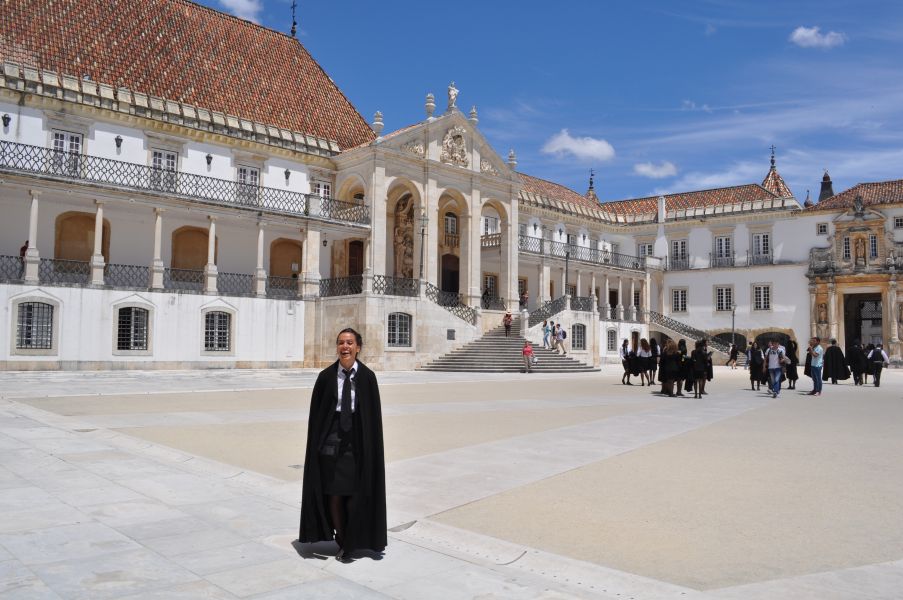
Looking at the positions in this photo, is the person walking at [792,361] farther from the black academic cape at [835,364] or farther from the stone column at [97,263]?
the stone column at [97,263]

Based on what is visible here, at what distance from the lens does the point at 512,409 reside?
12844 mm

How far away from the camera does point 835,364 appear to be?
22875 mm

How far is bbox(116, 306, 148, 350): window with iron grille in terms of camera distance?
898 inches

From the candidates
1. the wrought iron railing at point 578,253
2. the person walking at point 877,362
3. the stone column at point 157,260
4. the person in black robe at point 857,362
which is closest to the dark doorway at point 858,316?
the wrought iron railing at point 578,253

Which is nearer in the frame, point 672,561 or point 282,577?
point 282,577

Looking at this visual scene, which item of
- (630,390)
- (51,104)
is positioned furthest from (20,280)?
(630,390)

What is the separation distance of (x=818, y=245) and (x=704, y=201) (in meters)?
8.09

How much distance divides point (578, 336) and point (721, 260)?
16236 mm

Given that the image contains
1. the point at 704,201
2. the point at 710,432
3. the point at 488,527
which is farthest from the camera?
the point at 704,201

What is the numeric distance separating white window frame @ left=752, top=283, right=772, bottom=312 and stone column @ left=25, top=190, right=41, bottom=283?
3797 cm

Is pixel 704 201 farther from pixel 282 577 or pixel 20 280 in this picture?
pixel 282 577

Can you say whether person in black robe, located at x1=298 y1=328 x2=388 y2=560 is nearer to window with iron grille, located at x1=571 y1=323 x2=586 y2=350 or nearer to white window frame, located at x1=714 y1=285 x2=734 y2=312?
window with iron grille, located at x1=571 y1=323 x2=586 y2=350

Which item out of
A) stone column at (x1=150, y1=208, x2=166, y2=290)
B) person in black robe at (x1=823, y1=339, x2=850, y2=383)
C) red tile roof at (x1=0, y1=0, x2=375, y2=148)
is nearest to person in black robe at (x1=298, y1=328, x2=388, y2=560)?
stone column at (x1=150, y1=208, x2=166, y2=290)

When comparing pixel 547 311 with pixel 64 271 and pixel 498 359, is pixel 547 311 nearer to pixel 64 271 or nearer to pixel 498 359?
pixel 498 359
